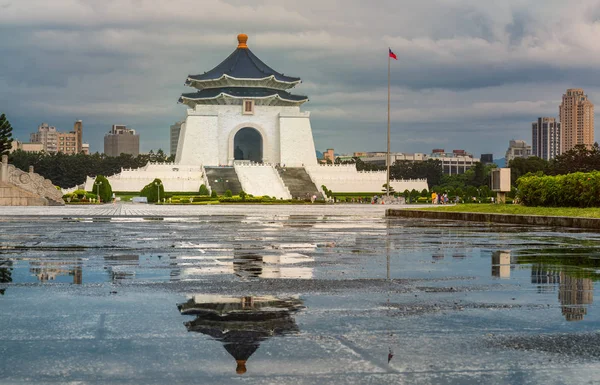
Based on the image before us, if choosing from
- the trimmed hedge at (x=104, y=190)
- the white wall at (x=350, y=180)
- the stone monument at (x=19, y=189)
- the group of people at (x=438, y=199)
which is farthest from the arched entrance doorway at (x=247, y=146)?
the stone monument at (x=19, y=189)

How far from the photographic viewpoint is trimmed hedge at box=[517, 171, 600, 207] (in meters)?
22.0

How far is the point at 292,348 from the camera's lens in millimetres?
4238

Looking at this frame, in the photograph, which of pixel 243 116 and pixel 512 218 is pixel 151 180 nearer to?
pixel 243 116

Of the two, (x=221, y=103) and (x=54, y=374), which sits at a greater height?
(x=221, y=103)

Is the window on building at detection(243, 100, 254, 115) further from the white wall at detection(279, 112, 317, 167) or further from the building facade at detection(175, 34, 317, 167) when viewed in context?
the white wall at detection(279, 112, 317, 167)

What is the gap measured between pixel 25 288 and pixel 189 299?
70.0 inches

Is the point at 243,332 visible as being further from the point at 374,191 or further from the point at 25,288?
the point at 374,191

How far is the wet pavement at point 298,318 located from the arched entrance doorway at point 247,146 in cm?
8466

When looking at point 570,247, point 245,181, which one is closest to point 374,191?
point 245,181

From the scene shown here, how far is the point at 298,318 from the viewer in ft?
17.1

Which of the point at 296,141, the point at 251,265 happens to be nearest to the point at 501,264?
the point at 251,265

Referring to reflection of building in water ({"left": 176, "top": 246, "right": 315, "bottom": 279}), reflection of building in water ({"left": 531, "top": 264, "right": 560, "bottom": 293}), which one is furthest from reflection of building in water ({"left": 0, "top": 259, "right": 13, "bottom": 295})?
reflection of building in water ({"left": 531, "top": 264, "right": 560, "bottom": 293})

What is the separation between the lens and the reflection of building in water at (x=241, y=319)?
4.34 metres

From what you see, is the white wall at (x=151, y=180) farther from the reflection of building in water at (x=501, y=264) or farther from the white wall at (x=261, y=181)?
the reflection of building in water at (x=501, y=264)
